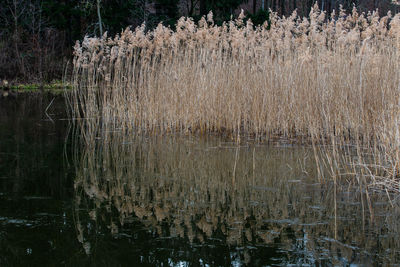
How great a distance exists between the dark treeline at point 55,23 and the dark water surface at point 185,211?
1242 cm

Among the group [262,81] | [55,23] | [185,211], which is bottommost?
[185,211]

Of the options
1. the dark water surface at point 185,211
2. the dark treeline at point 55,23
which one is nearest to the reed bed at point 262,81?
the dark water surface at point 185,211

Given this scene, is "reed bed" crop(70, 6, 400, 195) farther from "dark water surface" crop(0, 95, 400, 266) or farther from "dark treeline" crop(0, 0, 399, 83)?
"dark treeline" crop(0, 0, 399, 83)

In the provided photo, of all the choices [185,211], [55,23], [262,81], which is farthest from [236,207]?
[55,23]

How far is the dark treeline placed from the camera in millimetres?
17672

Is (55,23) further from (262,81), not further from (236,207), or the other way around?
(236,207)

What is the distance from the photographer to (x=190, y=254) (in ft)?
9.48

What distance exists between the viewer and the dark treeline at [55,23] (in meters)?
17.7

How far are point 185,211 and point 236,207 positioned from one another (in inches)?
15.6

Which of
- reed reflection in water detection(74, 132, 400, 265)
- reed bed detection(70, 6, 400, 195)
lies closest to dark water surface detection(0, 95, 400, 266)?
reed reflection in water detection(74, 132, 400, 265)

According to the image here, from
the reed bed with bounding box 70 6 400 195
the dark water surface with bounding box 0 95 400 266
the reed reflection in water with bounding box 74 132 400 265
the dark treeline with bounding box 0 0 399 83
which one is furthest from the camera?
the dark treeline with bounding box 0 0 399 83

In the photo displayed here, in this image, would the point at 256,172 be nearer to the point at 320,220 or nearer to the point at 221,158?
the point at 221,158

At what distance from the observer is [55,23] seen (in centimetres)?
1917

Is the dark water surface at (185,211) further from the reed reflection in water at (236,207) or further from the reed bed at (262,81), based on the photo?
the reed bed at (262,81)
